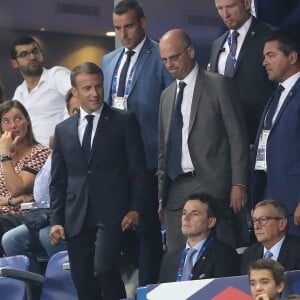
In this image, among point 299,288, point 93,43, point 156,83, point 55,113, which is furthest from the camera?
point 93,43

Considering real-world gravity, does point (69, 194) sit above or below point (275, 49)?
below

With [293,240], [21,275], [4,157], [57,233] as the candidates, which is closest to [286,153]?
[293,240]

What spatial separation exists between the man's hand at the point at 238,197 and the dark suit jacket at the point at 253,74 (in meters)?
0.63

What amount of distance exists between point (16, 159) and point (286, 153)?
8.97ft

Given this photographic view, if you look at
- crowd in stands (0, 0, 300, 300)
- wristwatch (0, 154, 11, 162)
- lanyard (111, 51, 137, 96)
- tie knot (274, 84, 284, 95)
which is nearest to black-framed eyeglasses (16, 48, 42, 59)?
wristwatch (0, 154, 11, 162)

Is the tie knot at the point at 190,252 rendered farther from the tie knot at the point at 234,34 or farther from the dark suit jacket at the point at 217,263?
the tie knot at the point at 234,34

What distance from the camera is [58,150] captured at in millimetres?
6711

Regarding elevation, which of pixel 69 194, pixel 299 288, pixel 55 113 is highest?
pixel 55 113

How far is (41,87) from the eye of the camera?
8727 millimetres

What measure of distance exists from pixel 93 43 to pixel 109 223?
3.32m

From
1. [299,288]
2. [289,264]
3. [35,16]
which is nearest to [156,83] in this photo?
[289,264]

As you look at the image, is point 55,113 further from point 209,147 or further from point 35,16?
point 209,147

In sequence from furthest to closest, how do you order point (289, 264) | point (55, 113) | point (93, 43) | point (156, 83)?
1. point (93, 43)
2. point (55, 113)
3. point (156, 83)
4. point (289, 264)

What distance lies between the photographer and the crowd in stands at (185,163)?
6340mm
